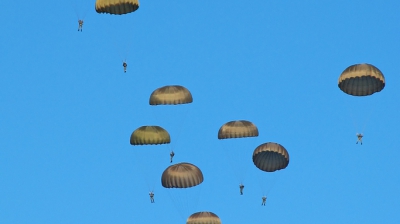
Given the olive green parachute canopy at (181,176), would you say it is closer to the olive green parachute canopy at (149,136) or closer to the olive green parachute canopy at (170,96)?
the olive green parachute canopy at (149,136)

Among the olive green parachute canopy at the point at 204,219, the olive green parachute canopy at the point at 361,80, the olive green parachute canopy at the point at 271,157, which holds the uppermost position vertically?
the olive green parachute canopy at the point at 361,80

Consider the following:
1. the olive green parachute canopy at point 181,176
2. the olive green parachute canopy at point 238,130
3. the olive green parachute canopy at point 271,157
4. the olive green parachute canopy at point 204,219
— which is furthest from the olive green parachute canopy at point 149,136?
the olive green parachute canopy at point 271,157

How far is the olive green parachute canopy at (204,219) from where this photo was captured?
158875 millimetres

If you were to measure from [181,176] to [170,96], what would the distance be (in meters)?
6.36

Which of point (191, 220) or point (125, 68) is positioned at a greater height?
point (125, 68)

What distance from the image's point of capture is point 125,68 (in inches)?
6417

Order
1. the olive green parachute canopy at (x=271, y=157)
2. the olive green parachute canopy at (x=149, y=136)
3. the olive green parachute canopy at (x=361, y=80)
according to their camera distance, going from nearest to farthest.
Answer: the olive green parachute canopy at (x=361, y=80)
the olive green parachute canopy at (x=271, y=157)
the olive green parachute canopy at (x=149, y=136)

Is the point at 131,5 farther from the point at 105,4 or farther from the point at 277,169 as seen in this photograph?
the point at 277,169

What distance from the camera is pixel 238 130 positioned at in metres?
160

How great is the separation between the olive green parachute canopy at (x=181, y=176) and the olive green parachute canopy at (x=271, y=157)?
5.23 m

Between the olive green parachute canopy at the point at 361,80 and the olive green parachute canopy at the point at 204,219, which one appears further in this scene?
the olive green parachute canopy at the point at 204,219

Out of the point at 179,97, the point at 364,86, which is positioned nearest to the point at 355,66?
the point at 364,86

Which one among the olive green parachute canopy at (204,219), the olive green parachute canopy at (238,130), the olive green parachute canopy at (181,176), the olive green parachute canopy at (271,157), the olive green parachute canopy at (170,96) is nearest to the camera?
the olive green parachute canopy at (181,176)

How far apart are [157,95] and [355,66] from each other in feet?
51.3
